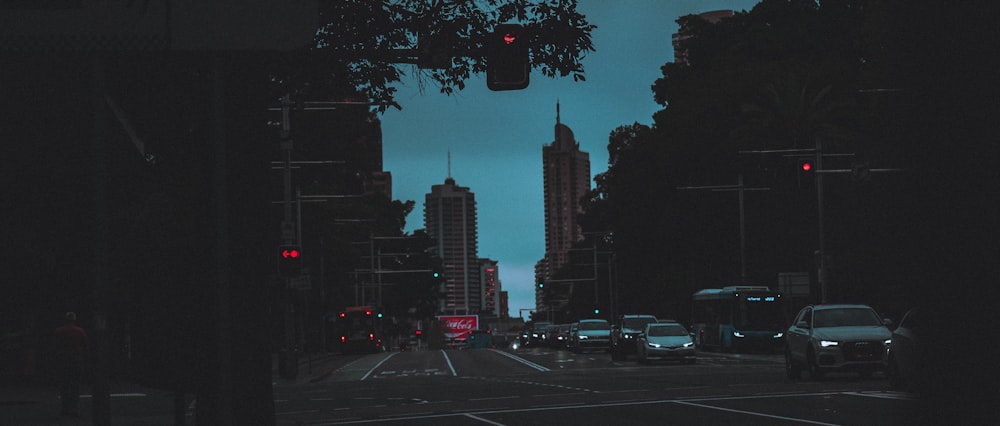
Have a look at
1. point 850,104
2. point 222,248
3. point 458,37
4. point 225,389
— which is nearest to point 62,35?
point 222,248

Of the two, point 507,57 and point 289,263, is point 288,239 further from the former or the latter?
point 507,57

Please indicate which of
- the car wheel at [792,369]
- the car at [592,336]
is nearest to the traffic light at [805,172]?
the car wheel at [792,369]

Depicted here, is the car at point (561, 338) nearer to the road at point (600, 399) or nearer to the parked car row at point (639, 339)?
the parked car row at point (639, 339)

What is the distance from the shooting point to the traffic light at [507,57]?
15.5m

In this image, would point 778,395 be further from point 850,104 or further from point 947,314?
point 850,104

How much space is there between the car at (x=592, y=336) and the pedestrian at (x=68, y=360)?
42017mm

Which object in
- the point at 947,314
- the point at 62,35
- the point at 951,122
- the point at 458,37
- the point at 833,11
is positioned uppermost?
the point at 833,11

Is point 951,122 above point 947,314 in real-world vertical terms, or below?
above

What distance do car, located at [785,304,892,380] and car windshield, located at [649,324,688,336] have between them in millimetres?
15607

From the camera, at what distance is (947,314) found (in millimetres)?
1991

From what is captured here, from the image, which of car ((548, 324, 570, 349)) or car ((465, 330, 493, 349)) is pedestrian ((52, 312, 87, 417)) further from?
car ((465, 330, 493, 349))

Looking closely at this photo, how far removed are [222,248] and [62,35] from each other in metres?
1.13

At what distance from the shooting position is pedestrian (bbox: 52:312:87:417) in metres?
21.1

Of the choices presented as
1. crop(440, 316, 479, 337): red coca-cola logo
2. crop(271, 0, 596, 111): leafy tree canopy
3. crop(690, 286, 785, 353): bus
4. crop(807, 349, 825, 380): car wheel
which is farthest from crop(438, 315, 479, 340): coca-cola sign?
crop(271, 0, 596, 111): leafy tree canopy
